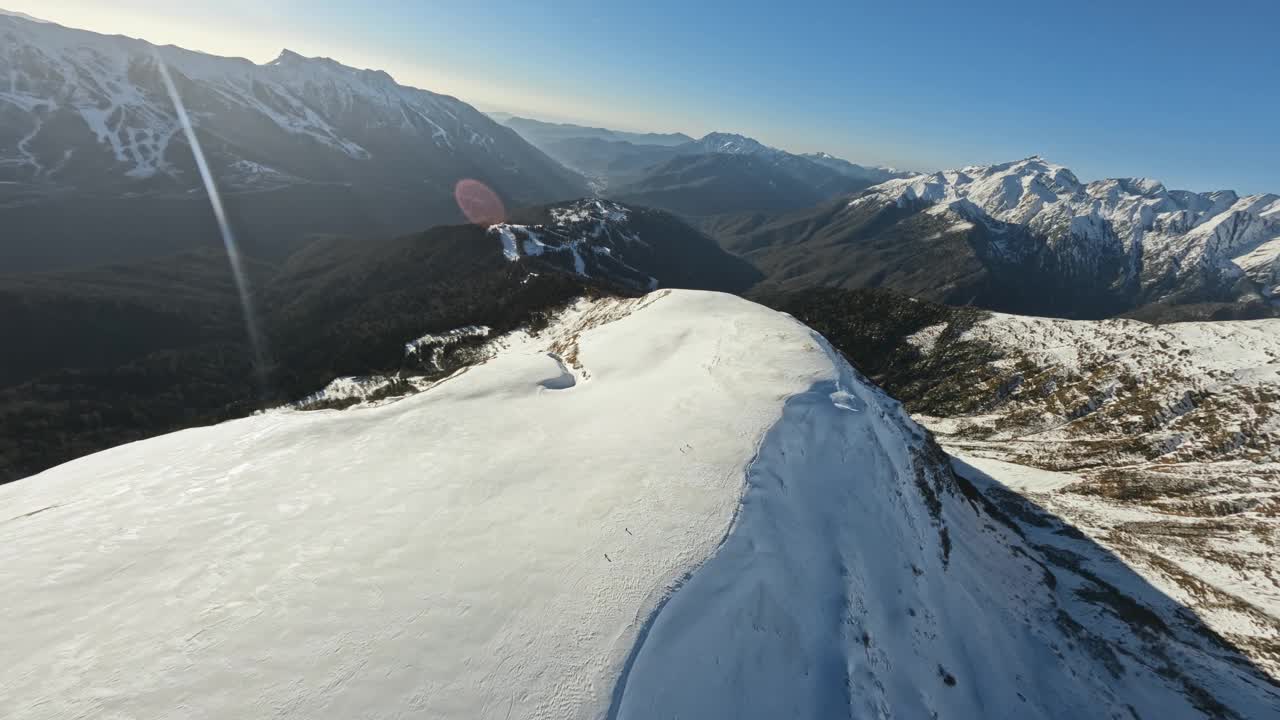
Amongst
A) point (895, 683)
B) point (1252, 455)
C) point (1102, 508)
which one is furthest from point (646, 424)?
point (1252, 455)

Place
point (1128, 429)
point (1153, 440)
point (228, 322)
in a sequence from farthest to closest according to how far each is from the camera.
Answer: point (228, 322), point (1128, 429), point (1153, 440)

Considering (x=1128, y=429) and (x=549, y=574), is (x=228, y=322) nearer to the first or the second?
(x=549, y=574)

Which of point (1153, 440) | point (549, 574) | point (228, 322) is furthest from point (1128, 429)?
point (228, 322)

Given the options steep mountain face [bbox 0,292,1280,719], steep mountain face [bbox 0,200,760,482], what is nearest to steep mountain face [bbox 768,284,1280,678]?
steep mountain face [bbox 0,292,1280,719]

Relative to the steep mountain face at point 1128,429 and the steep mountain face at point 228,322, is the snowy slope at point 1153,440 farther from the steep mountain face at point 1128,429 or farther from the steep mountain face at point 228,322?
the steep mountain face at point 228,322

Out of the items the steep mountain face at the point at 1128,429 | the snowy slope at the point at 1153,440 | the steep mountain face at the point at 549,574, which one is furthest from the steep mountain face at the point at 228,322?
the snowy slope at the point at 1153,440

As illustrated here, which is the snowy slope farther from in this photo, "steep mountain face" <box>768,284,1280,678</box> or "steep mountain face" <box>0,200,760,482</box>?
"steep mountain face" <box>0,200,760,482</box>

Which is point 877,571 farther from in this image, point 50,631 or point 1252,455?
point 1252,455
